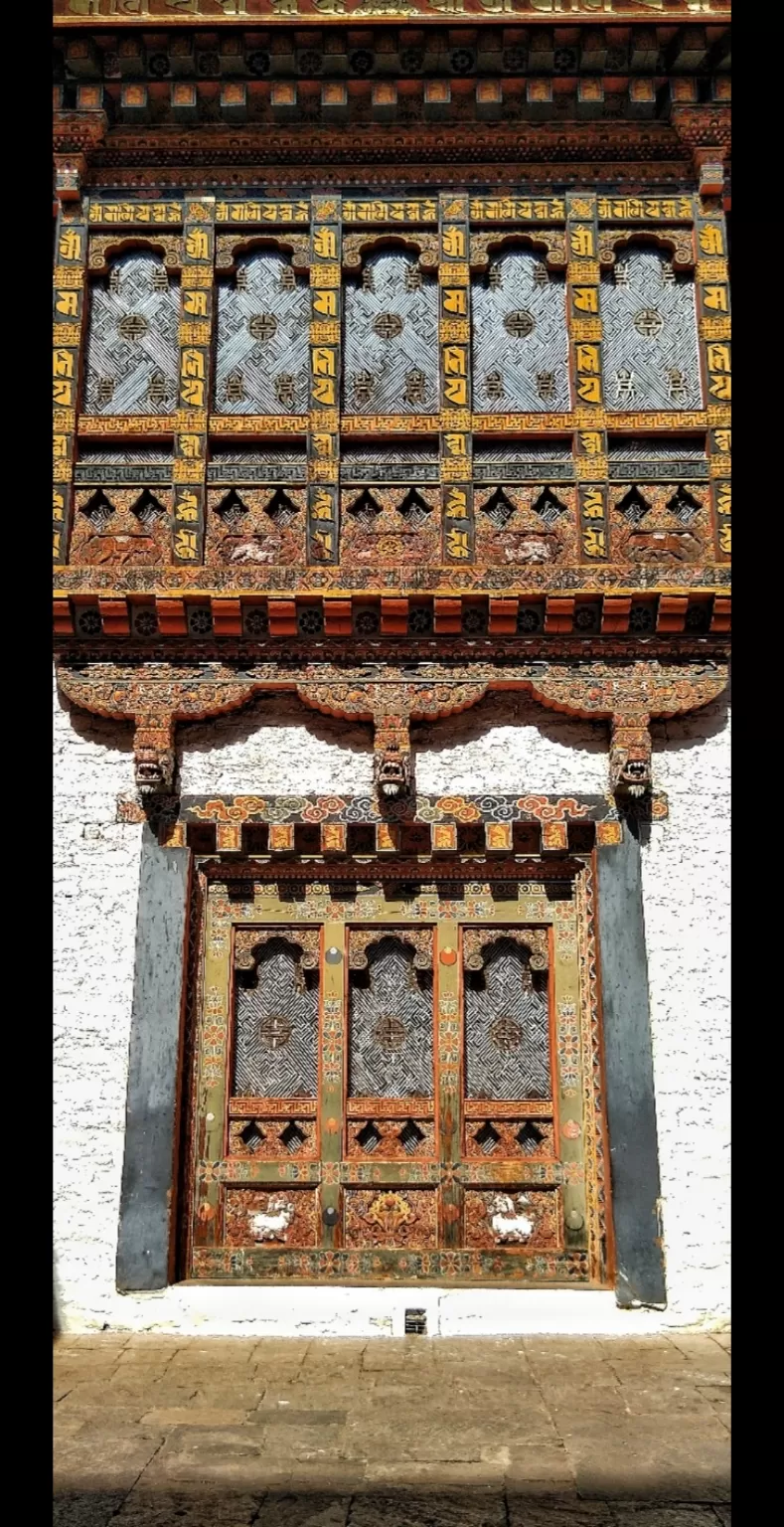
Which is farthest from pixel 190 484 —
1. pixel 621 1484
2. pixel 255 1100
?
pixel 621 1484

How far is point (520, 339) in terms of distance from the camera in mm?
8727

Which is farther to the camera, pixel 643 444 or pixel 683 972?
pixel 643 444

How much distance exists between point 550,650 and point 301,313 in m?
3.07

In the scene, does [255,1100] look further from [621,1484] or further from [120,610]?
[621,1484]

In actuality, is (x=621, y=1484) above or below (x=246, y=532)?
below

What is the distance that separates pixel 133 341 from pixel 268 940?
→ 4.30 m

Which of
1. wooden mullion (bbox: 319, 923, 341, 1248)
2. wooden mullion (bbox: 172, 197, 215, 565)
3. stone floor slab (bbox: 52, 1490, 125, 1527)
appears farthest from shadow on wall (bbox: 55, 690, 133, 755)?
stone floor slab (bbox: 52, 1490, 125, 1527)

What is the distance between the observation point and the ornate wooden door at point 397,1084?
292 inches

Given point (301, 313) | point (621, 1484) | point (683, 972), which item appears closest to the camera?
point (621, 1484)

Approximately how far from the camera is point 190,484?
8305mm

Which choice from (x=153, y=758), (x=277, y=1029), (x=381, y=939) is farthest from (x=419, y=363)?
(x=277, y=1029)

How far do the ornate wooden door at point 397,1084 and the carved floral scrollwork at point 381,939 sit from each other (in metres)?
0.01

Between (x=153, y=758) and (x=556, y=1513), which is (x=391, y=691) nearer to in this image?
(x=153, y=758)

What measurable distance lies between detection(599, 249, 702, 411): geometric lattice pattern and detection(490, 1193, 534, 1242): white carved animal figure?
17.0 ft
